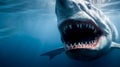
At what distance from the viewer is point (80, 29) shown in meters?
6.09

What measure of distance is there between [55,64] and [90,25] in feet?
140

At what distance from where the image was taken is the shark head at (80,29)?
5.09 m

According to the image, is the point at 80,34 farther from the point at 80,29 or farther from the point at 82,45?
the point at 82,45

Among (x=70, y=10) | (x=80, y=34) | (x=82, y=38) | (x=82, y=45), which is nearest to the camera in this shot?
(x=70, y=10)

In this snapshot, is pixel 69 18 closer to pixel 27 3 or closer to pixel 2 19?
pixel 27 3

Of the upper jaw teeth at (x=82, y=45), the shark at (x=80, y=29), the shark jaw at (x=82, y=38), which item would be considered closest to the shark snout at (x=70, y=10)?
the shark at (x=80, y=29)

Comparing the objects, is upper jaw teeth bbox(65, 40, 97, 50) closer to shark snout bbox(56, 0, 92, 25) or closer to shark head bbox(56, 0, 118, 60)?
shark head bbox(56, 0, 118, 60)

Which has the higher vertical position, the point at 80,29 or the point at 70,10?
the point at 70,10

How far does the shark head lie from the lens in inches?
200

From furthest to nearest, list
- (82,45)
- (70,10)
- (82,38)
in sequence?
(82,38), (82,45), (70,10)

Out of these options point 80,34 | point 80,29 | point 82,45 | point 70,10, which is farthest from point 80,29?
point 70,10

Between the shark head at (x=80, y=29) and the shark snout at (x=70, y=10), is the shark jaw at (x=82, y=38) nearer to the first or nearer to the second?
the shark head at (x=80, y=29)

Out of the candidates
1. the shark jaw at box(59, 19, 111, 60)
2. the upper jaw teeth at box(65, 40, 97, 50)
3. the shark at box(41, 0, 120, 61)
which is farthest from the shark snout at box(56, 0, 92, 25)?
the upper jaw teeth at box(65, 40, 97, 50)

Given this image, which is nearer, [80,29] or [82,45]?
[82,45]
